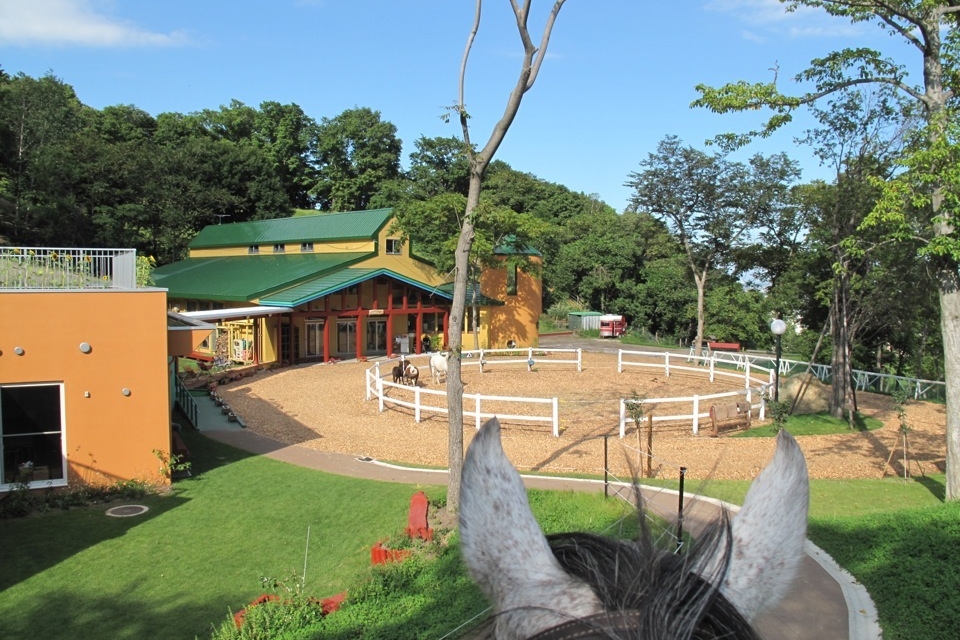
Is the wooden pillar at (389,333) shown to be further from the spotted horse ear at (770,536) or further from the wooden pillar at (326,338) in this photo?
the spotted horse ear at (770,536)

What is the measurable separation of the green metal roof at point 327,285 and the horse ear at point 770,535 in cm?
2529

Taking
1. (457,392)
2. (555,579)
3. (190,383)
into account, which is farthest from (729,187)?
(555,579)

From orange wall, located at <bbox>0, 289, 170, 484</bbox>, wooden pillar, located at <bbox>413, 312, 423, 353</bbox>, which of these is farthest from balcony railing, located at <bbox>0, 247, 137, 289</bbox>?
wooden pillar, located at <bbox>413, 312, 423, 353</bbox>

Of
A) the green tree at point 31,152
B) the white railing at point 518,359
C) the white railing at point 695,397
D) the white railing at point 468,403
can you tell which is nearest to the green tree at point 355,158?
the green tree at point 31,152

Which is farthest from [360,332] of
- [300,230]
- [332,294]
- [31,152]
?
[31,152]

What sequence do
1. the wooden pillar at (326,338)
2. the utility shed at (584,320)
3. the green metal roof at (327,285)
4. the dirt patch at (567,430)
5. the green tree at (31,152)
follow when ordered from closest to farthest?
the dirt patch at (567,430) < the green metal roof at (327,285) < the wooden pillar at (326,338) < the green tree at (31,152) < the utility shed at (584,320)

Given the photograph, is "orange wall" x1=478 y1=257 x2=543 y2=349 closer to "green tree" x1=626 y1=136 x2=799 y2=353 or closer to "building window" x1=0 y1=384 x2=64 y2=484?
"green tree" x1=626 y1=136 x2=799 y2=353

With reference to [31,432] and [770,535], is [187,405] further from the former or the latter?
[770,535]

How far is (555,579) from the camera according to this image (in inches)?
50.1

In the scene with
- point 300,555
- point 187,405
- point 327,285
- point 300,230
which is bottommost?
point 300,555

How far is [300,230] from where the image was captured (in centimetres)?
3544

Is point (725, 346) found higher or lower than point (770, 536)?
lower

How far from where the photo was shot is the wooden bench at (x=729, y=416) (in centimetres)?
1533

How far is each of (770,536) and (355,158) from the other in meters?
59.5
